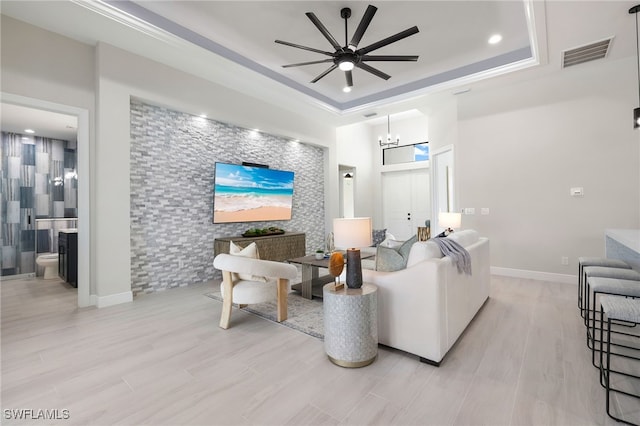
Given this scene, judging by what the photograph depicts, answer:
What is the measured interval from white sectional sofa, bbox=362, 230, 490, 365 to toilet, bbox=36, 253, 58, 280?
5748 millimetres

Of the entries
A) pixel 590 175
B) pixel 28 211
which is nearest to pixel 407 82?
pixel 590 175

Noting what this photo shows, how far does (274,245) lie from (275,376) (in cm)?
333

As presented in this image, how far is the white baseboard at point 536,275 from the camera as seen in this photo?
4.41 m

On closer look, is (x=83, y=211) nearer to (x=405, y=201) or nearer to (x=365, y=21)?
(x=365, y=21)

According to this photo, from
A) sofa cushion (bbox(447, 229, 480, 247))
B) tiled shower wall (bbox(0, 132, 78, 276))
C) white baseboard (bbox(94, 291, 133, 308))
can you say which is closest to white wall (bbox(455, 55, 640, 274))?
sofa cushion (bbox(447, 229, 480, 247))

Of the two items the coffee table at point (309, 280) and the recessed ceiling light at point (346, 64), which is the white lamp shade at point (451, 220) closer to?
the coffee table at point (309, 280)

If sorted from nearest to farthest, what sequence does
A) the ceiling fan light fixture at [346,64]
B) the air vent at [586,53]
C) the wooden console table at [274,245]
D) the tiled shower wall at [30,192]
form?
the ceiling fan light fixture at [346,64] < the air vent at [586,53] < the wooden console table at [274,245] < the tiled shower wall at [30,192]

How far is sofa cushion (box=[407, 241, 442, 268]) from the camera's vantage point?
2.29 meters

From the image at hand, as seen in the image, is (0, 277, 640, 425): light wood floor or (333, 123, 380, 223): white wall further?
(333, 123, 380, 223): white wall

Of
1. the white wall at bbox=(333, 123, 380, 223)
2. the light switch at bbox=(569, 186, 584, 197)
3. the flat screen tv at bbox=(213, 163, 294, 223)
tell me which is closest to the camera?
the light switch at bbox=(569, 186, 584, 197)

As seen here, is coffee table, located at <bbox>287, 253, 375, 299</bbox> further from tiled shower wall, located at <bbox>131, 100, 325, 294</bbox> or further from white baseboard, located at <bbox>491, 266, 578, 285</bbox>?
white baseboard, located at <bbox>491, 266, 578, 285</bbox>

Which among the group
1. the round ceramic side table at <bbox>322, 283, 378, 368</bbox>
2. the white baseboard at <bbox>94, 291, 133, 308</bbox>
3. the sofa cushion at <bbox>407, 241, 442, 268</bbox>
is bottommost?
the white baseboard at <bbox>94, 291, 133, 308</bbox>

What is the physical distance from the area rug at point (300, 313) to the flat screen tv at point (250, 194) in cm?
169

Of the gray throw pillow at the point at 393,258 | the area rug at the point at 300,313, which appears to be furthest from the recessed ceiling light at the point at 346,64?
the area rug at the point at 300,313
